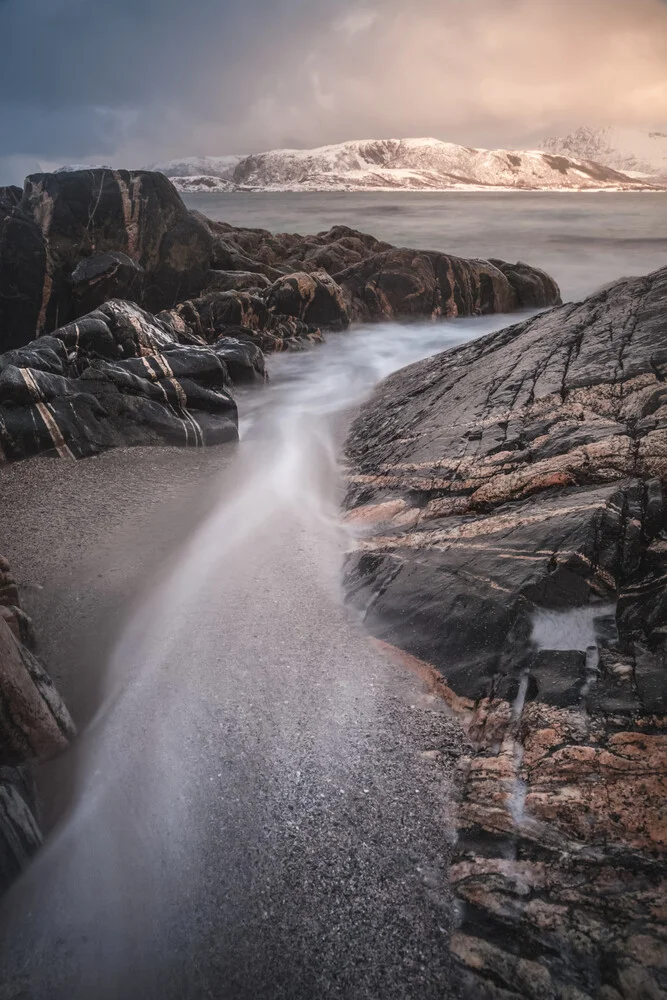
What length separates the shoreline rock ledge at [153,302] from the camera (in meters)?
6.35

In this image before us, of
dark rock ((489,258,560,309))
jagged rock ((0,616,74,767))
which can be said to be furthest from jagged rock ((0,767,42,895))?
dark rock ((489,258,560,309))

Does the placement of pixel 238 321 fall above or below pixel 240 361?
above

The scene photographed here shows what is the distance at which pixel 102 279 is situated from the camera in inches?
407

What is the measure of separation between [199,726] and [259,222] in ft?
93.2

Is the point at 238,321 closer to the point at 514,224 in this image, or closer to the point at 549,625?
the point at 549,625

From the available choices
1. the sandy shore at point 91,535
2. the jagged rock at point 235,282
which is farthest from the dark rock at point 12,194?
the sandy shore at point 91,535

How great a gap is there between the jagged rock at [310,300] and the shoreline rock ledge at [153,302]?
1.2 inches

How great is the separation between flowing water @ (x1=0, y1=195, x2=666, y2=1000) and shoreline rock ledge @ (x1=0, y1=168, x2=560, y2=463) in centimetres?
320

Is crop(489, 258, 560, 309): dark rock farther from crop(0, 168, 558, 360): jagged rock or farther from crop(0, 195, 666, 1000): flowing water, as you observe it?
crop(0, 195, 666, 1000): flowing water

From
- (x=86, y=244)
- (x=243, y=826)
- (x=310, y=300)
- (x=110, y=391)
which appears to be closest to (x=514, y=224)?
(x=310, y=300)

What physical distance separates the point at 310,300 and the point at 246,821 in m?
13.2

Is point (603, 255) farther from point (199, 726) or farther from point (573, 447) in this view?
point (199, 726)

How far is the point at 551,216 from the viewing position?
3103 centimetres

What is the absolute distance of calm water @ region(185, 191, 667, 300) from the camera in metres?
21.8
